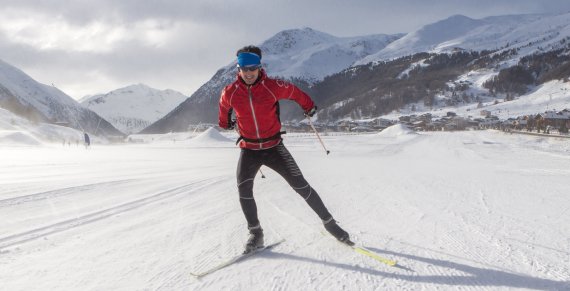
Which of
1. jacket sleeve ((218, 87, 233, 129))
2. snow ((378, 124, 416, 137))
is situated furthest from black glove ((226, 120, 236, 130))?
snow ((378, 124, 416, 137))

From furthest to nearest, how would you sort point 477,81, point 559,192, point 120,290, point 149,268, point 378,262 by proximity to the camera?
point 477,81
point 559,192
point 378,262
point 149,268
point 120,290

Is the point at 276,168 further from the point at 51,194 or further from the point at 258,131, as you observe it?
the point at 51,194

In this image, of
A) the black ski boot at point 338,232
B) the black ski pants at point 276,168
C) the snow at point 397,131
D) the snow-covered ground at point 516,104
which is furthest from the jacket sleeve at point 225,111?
the snow-covered ground at point 516,104

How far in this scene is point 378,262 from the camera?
3238 millimetres

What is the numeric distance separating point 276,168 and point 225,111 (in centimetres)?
77

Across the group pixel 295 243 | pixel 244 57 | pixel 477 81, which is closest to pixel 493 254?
pixel 295 243

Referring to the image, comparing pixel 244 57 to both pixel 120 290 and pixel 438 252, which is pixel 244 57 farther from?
pixel 438 252

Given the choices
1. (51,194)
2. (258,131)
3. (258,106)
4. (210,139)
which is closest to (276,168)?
(258,131)

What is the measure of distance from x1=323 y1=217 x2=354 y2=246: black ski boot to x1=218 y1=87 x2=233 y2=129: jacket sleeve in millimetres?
1428

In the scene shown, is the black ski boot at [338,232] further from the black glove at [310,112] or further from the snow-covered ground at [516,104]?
the snow-covered ground at [516,104]

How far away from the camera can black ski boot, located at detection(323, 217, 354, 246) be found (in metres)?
3.72

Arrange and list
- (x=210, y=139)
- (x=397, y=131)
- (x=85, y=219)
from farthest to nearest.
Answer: (x=397, y=131)
(x=210, y=139)
(x=85, y=219)

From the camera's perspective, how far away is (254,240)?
368 cm

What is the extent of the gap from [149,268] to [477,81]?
7502 inches
